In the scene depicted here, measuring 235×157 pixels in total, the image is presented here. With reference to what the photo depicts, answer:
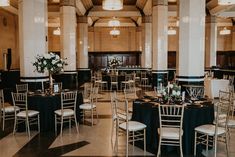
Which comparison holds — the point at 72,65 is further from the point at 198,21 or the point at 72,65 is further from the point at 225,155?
the point at 225,155

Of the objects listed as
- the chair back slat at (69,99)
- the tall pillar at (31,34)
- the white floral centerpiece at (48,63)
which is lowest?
the chair back slat at (69,99)

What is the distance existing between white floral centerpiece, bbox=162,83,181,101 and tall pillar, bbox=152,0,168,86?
7172 mm

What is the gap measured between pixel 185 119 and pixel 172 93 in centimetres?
63

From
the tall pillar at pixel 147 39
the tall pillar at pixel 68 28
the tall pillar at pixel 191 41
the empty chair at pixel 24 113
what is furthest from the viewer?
the tall pillar at pixel 147 39

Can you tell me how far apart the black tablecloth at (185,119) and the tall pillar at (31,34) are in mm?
4574

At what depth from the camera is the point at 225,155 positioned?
16.1 ft

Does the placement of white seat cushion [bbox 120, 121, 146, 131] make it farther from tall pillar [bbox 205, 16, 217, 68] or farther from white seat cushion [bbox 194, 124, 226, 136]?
tall pillar [bbox 205, 16, 217, 68]

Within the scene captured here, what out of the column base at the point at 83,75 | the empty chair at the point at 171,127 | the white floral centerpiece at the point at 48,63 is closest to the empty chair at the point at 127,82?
the column base at the point at 83,75

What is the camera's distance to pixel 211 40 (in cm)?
1744

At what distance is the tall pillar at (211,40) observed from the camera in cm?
1725

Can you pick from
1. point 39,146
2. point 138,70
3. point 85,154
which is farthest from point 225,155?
point 138,70

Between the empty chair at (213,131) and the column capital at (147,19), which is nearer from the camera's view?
the empty chair at (213,131)

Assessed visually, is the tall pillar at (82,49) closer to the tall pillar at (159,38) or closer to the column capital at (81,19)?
the column capital at (81,19)

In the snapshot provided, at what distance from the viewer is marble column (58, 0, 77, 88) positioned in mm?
12789
